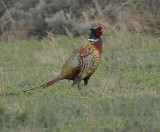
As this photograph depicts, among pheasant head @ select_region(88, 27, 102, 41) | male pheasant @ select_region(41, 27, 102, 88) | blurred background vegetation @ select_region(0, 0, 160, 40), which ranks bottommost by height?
blurred background vegetation @ select_region(0, 0, 160, 40)

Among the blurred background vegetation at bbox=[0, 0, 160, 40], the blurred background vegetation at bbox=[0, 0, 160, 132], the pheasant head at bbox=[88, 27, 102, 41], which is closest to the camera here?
the blurred background vegetation at bbox=[0, 0, 160, 132]

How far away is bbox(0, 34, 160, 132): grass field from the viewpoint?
532 cm

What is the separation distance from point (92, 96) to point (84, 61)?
0.84m

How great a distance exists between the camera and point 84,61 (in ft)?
24.6

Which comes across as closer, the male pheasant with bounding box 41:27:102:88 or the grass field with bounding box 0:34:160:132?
the grass field with bounding box 0:34:160:132

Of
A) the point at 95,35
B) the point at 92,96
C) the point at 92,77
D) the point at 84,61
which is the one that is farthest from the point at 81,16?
the point at 92,96

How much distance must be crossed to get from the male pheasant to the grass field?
27 cm

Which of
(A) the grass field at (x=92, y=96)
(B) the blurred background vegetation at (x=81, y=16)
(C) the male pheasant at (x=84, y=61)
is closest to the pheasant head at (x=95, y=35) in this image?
(C) the male pheasant at (x=84, y=61)

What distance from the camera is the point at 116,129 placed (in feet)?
16.9

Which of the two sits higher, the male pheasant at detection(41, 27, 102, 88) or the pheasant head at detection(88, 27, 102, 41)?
the pheasant head at detection(88, 27, 102, 41)

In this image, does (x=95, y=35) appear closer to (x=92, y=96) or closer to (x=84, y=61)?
(x=84, y=61)

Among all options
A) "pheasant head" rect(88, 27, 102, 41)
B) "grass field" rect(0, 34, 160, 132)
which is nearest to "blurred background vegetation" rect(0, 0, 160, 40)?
"grass field" rect(0, 34, 160, 132)

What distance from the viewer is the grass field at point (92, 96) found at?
532cm

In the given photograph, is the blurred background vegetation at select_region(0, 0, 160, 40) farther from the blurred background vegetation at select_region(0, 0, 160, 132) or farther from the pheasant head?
the pheasant head
